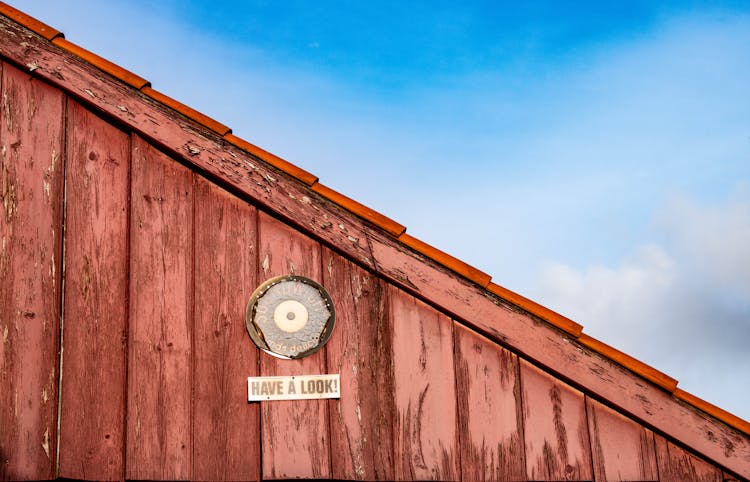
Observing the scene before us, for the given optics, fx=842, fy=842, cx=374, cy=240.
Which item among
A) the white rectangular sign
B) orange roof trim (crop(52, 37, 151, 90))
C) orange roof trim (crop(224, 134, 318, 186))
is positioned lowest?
the white rectangular sign

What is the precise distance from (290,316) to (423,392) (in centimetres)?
68

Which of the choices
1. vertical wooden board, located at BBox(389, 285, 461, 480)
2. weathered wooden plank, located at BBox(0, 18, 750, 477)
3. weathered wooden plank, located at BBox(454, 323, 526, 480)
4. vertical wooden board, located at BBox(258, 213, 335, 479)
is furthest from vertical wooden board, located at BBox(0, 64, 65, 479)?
weathered wooden plank, located at BBox(454, 323, 526, 480)

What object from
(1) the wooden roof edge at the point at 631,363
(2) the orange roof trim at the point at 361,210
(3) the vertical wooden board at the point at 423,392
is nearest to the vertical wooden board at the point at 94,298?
(2) the orange roof trim at the point at 361,210

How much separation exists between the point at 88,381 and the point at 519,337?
6.29 feet

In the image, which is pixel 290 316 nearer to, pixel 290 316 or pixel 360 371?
pixel 290 316

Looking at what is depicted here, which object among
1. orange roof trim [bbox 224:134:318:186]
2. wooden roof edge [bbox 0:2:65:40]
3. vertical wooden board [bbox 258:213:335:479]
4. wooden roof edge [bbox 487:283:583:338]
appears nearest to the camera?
vertical wooden board [bbox 258:213:335:479]

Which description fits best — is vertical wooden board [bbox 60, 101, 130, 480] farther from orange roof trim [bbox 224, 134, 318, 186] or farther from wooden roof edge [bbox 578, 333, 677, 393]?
wooden roof edge [bbox 578, 333, 677, 393]

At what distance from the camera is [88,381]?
3.72m

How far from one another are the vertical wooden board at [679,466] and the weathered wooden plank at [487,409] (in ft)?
2.00

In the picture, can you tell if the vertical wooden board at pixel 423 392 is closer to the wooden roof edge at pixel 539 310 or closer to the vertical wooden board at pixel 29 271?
the wooden roof edge at pixel 539 310

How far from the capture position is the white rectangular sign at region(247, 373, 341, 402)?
12.1 feet

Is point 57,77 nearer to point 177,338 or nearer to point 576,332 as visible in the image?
point 177,338

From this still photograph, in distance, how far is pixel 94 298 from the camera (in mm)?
3809

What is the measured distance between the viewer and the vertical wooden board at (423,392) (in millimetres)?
3656
